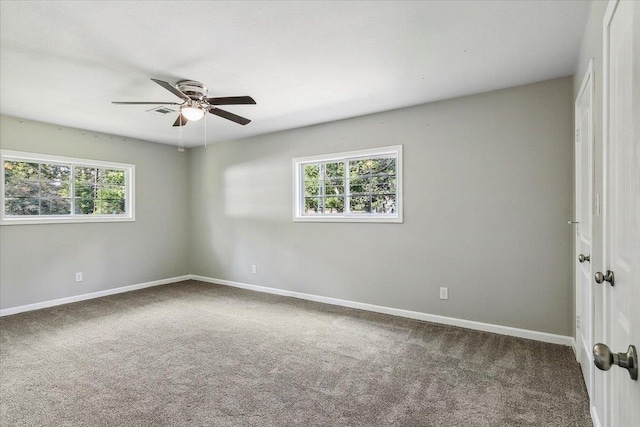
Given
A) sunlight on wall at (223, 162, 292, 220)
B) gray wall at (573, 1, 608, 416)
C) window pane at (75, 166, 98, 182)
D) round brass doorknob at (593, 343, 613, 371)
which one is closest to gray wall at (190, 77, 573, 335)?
sunlight on wall at (223, 162, 292, 220)

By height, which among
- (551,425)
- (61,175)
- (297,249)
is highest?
(61,175)

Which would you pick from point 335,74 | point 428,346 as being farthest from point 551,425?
point 335,74

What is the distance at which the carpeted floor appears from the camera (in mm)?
2076

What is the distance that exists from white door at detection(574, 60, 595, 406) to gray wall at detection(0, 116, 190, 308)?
5.81 meters

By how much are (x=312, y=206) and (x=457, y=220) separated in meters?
2.07

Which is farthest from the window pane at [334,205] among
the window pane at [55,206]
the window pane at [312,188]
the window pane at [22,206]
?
the window pane at [22,206]

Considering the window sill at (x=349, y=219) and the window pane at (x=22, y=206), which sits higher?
the window pane at (x=22, y=206)

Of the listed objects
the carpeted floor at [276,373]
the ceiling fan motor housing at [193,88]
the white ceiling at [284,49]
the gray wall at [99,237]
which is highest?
the white ceiling at [284,49]

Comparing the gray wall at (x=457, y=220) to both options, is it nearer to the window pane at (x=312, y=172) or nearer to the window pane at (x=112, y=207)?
the window pane at (x=312, y=172)

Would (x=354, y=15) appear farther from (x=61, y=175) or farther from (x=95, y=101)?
(x=61, y=175)

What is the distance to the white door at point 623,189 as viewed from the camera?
795 mm

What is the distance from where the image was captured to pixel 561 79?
3072mm

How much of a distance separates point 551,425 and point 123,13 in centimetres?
357

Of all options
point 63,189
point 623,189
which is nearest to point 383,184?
point 623,189
